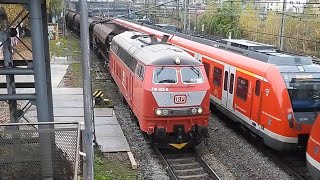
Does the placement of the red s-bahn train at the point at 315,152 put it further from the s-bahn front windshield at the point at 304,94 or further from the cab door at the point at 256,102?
the cab door at the point at 256,102

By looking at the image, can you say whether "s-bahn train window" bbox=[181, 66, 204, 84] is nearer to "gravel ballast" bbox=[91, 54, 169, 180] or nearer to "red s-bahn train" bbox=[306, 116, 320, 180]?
"gravel ballast" bbox=[91, 54, 169, 180]

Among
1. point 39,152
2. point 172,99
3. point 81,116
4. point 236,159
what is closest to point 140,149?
point 172,99

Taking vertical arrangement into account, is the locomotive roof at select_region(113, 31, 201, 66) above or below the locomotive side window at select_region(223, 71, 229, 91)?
above

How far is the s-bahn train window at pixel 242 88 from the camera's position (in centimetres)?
1205

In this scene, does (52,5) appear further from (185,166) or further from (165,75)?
(185,166)

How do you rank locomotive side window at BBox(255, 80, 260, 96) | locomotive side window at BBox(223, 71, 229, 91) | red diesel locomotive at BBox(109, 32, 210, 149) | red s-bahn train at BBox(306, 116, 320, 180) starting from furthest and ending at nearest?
locomotive side window at BBox(223, 71, 229, 91)
locomotive side window at BBox(255, 80, 260, 96)
red diesel locomotive at BBox(109, 32, 210, 149)
red s-bahn train at BBox(306, 116, 320, 180)

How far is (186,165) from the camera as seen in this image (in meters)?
10.8

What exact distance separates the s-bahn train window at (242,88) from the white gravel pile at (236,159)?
1463mm

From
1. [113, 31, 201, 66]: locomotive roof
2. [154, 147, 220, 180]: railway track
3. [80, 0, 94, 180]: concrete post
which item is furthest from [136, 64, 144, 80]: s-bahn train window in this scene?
[80, 0, 94, 180]: concrete post

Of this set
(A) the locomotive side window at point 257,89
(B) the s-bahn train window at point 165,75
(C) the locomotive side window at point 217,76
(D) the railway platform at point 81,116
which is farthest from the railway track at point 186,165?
(C) the locomotive side window at point 217,76

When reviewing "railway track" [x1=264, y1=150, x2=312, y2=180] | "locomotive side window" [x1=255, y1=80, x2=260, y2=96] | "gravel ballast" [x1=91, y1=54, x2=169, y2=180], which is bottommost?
"railway track" [x1=264, y1=150, x2=312, y2=180]

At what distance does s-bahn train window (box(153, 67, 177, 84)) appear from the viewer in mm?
11113

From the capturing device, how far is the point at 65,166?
6.78m

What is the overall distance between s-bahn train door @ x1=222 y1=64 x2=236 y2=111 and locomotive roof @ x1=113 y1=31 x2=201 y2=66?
6.13 feet
